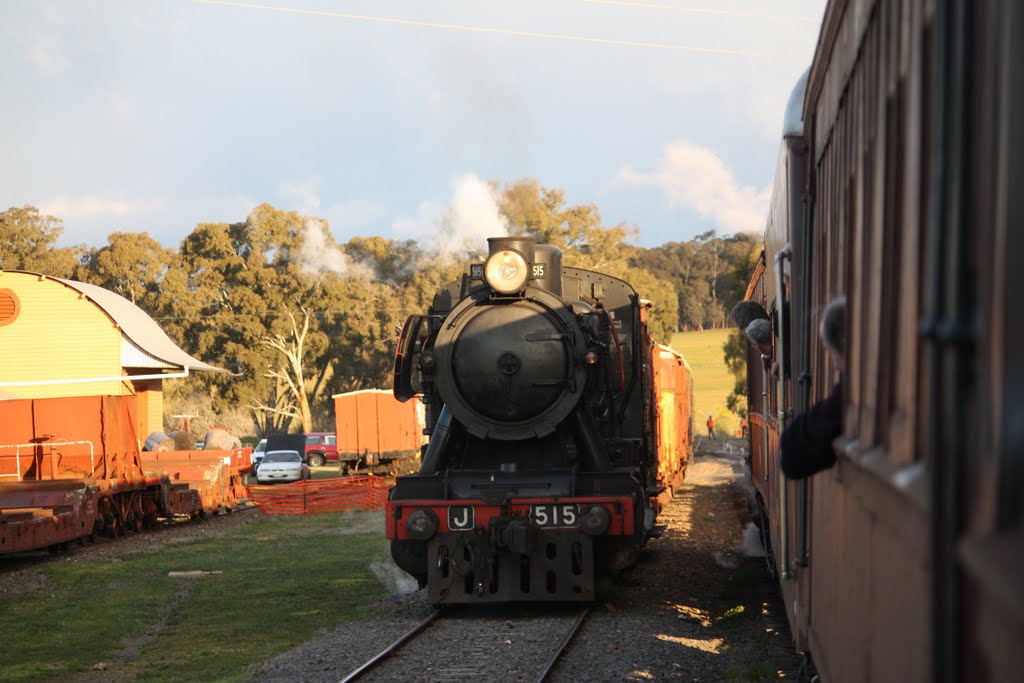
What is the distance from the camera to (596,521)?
10.5 meters

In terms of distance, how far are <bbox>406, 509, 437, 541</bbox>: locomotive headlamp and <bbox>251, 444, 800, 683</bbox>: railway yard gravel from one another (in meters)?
0.80

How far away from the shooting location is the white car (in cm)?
3919

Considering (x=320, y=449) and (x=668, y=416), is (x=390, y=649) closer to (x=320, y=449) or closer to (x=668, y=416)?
(x=668, y=416)

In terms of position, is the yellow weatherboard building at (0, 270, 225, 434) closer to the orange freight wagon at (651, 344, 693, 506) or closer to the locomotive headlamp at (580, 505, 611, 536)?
the orange freight wagon at (651, 344, 693, 506)

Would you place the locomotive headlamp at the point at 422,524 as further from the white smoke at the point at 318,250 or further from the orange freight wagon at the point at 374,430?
the white smoke at the point at 318,250

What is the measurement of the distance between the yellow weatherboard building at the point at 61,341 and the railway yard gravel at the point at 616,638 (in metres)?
20.2

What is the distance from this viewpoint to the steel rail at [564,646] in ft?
26.9

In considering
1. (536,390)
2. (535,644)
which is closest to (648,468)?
(536,390)

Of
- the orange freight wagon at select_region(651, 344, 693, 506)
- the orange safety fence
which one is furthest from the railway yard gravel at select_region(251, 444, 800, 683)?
the orange safety fence

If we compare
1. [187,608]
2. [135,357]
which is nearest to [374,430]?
[135,357]

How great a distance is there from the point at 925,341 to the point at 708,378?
75.7m

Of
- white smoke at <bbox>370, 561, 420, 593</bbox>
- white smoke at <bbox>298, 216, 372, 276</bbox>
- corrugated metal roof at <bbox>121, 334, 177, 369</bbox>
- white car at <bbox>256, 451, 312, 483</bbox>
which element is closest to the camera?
white smoke at <bbox>370, 561, 420, 593</bbox>

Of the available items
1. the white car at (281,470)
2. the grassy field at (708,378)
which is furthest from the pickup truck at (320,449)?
the grassy field at (708,378)

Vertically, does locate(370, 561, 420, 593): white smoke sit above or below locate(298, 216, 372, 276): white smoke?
below
